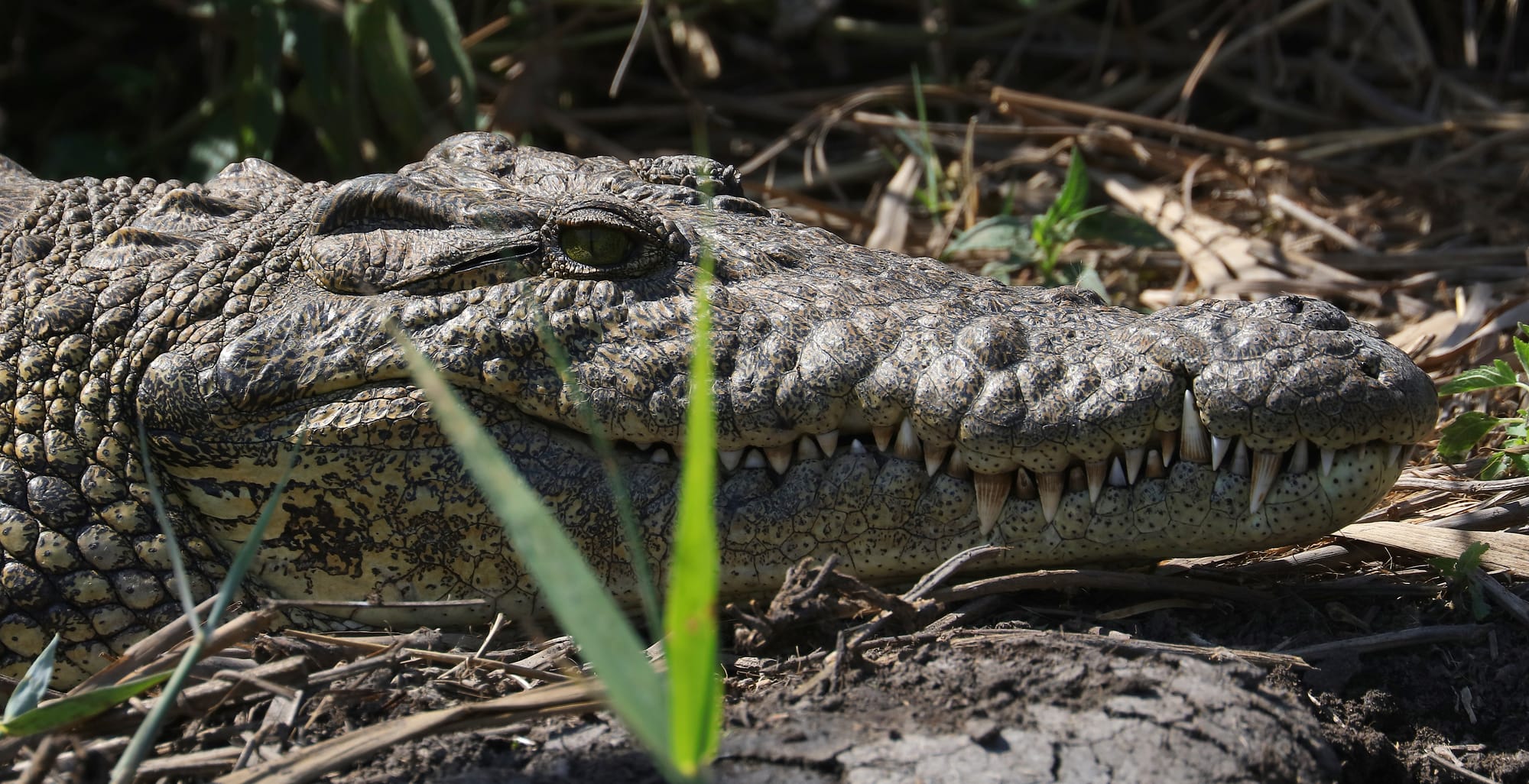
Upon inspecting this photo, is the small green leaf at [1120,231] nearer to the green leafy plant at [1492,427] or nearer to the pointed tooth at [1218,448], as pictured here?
the green leafy plant at [1492,427]

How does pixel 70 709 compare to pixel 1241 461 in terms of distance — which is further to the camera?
pixel 1241 461

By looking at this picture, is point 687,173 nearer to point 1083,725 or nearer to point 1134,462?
point 1134,462

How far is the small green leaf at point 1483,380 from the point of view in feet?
9.47

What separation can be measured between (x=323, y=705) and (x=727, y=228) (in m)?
1.33

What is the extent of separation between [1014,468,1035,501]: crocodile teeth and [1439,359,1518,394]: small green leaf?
43.9 inches

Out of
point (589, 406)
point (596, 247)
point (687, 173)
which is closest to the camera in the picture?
point (589, 406)

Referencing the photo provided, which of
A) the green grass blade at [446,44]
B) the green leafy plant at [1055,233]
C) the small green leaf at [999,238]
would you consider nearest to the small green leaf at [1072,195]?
the green leafy plant at [1055,233]

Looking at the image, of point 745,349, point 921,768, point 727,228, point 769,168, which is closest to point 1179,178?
point 769,168

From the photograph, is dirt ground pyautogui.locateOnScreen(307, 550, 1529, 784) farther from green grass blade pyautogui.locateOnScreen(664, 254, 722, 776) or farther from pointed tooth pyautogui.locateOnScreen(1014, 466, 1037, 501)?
green grass blade pyautogui.locateOnScreen(664, 254, 722, 776)

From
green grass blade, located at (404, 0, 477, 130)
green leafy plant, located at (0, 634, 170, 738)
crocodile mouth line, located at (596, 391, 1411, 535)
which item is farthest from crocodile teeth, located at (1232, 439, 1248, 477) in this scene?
green grass blade, located at (404, 0, 477, 130)

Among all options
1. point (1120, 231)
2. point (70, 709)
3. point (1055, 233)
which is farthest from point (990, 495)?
point (1120, 231)

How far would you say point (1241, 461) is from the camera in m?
2.32

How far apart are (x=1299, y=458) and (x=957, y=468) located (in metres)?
0.59

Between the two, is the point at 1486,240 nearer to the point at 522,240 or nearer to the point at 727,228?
the point at 727,228
